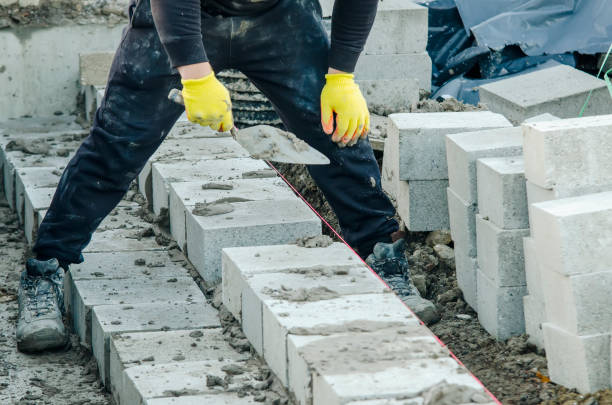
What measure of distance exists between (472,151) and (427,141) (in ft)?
1.92

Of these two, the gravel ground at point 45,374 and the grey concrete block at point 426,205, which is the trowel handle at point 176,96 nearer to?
the gravel ground at point 45,374

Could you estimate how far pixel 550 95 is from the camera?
608 cm

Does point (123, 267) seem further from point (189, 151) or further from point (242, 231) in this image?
point (189, 151)

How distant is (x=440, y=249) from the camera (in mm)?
4789

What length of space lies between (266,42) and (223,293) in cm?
101

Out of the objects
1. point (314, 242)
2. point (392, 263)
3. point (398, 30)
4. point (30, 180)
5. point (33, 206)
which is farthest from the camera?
point (398, 30)

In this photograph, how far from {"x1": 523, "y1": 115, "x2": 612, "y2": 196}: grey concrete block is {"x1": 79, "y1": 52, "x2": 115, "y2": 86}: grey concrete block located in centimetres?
380

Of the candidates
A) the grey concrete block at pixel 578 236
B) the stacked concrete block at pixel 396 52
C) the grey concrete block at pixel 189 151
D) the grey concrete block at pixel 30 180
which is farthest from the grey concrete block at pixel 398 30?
the grey concrete block at pixel 578 236

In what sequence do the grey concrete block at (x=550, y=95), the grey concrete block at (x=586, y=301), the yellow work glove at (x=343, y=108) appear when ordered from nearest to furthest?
the grey concrete block at (x=586, y=301) → the yellow work glove at (x=343, y=108) → the grey concrete block at (x=550, y=95)

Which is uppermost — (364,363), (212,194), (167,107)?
(167,107)

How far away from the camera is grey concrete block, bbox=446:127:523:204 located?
406 centimetres

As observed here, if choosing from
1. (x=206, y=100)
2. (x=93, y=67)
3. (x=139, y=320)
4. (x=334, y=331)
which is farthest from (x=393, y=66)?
(x=334, y=331)

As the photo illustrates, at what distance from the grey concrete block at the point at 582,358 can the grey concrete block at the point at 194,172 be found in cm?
200

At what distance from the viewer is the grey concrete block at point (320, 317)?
10.5 ft
